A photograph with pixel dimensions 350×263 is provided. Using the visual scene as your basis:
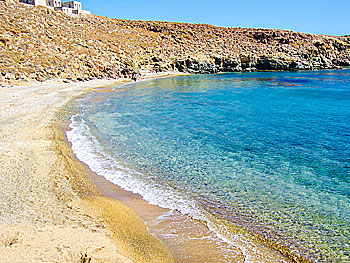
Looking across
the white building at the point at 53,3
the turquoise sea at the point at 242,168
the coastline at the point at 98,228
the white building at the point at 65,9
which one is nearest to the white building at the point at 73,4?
the white building at the point at 65,9

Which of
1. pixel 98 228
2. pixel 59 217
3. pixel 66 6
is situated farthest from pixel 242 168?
pixel 66 6

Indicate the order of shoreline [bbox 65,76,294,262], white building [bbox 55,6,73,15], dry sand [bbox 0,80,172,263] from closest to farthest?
dry sand [bbox 0,80,172,263] → shoreline [bbox 65,76,294,262] → white building [bbox 55,6,73,15]

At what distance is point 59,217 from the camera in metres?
5.25

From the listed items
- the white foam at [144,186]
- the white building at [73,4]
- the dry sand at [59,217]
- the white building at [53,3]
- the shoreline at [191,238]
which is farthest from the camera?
the white building at [73,4]

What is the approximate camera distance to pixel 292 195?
22.3ft

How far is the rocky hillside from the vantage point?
37.5 meters

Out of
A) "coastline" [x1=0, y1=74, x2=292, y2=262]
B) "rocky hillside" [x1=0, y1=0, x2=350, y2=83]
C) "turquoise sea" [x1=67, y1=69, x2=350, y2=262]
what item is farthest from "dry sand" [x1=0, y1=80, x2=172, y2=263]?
"rocky hillside" [x1=0, y1=0, x2=350, y2=83]

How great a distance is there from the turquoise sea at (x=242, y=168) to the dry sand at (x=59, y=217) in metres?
1.09

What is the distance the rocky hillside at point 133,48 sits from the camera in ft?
123

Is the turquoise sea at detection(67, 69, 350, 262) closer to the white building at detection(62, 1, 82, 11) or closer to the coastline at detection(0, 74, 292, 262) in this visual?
the coastline at detection(0, 74, 292, 262)

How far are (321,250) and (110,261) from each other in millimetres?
3730

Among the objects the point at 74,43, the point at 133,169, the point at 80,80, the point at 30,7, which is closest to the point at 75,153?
the point at 133,169

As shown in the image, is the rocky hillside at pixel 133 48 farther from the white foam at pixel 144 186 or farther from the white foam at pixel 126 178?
the white foam at pixel 144 186

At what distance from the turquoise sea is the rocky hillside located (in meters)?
24.1
